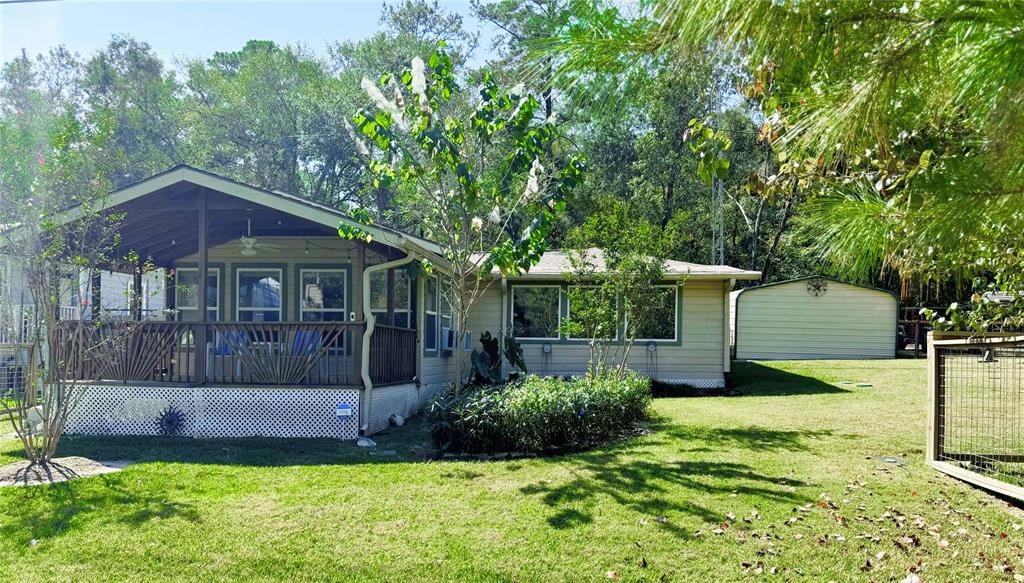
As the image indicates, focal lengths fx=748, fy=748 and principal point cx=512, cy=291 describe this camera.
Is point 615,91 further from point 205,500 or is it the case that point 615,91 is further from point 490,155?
point 490,155

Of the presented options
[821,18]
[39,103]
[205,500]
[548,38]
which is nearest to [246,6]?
[205,500]

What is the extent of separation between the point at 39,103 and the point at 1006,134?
→ 118ft

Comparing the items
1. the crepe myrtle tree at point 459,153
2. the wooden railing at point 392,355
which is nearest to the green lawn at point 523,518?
the wooden railing at point 392,355

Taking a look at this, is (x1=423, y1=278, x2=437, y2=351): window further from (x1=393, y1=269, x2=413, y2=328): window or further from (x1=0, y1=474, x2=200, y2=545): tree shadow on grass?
(x1=0, y1=474, x2=200, y2=545): tree shadow on grass

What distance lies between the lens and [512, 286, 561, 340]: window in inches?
592

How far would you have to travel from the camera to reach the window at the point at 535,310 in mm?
15031

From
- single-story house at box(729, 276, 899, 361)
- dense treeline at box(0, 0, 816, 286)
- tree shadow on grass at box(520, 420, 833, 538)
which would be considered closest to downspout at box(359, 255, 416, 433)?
tree shadow on grass at box(520, 420, 833, 538)

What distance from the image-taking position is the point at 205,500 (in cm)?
607

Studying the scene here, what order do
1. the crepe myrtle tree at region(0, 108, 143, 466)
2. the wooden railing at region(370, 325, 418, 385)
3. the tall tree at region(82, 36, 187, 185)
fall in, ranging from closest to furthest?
1. the crepe myrtle tree at region(0, 108, 143, 466)
2. the wooden railing at region(370, 325, 418, 385)
3. the tall tree at region(82, 36, 187, 185)

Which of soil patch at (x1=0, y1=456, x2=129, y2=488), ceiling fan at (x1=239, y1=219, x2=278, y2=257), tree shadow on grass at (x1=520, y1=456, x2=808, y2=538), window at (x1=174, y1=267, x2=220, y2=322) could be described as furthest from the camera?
window at (x1=174, y1=267, x2=220, y2=322)

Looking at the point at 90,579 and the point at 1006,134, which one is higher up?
the point at 1006,134

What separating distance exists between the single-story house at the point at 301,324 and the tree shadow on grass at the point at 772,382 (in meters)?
0.88

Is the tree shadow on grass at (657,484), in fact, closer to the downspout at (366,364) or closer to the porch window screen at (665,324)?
the downspout at (366,364)

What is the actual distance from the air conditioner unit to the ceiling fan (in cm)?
337
